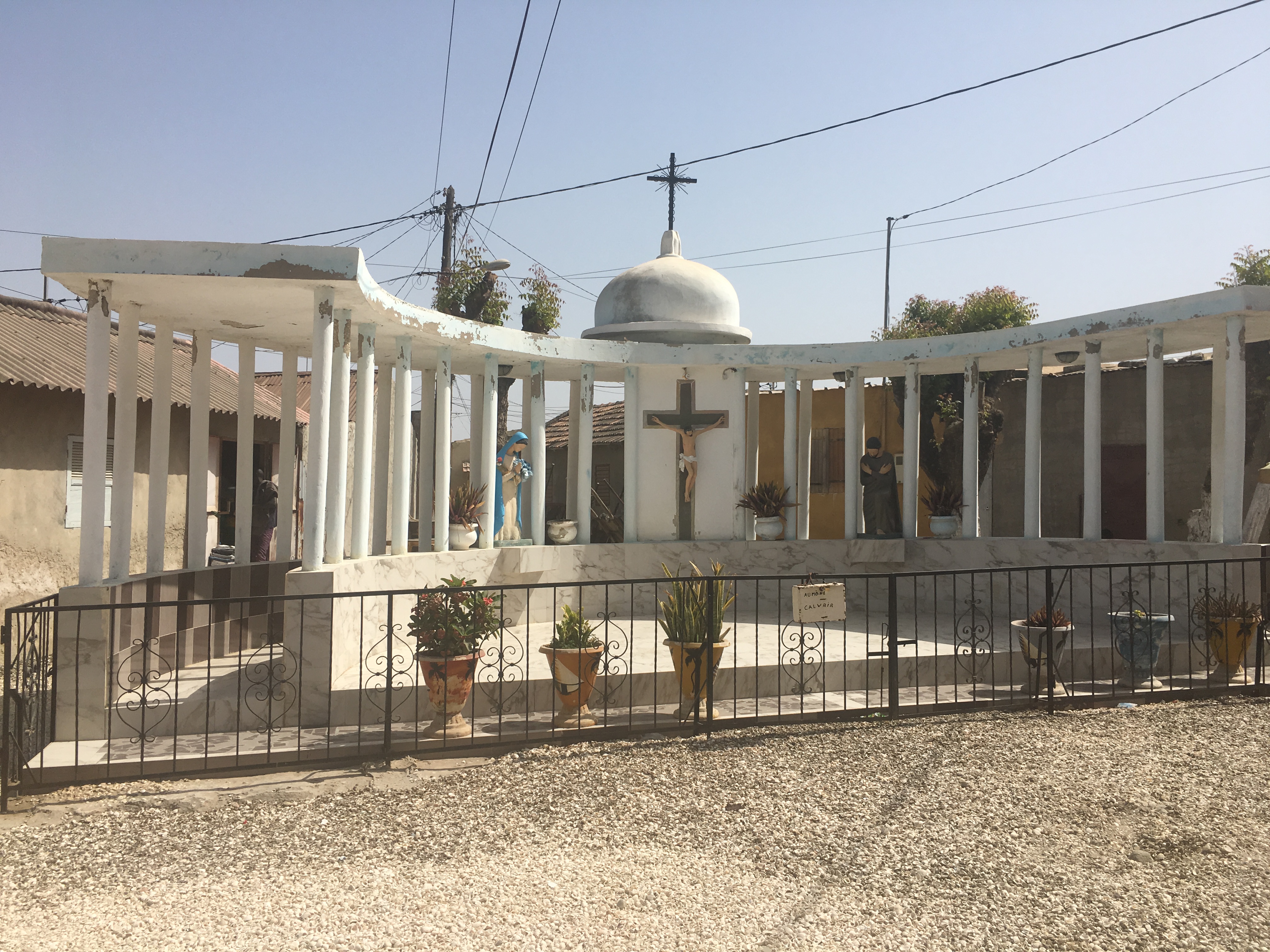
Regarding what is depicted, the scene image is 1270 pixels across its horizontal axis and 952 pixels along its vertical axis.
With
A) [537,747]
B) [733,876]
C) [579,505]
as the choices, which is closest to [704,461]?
[579,505]

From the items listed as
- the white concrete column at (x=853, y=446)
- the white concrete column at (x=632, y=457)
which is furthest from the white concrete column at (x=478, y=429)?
the white concrete column at (x=853, y=446)

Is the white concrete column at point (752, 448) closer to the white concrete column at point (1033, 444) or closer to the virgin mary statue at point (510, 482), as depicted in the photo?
the virgin mary statue at point (510, 482)

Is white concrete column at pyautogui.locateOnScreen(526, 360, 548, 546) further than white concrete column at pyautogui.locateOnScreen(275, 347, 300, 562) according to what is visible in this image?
Yes

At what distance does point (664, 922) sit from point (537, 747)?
2.90 meters

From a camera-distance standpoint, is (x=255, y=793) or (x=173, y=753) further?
(x=173, y=753)

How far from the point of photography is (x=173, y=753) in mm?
6488

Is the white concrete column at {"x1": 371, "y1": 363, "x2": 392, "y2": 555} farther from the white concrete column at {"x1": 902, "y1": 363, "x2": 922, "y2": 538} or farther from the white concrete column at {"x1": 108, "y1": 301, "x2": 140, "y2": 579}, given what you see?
the white concrete column at {"x1": 902, "y1": 363, "x2": 922, "y2": 538}

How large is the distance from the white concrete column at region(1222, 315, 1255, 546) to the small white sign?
5679 mm

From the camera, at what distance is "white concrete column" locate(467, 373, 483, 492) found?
39.8 ft

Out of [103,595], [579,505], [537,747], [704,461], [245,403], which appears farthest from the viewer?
[704,461]

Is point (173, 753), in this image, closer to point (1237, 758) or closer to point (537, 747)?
point (537, 747)

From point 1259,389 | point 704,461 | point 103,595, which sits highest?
point 1259,389

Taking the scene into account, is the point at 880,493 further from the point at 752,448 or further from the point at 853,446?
the point at 752,448

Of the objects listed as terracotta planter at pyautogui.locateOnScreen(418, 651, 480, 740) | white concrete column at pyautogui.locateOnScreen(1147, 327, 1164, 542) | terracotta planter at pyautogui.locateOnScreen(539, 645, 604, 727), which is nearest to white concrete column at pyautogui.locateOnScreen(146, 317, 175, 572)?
terracotta planter at pyautogui.locateOnScreen(418, 651, 480, 740)
